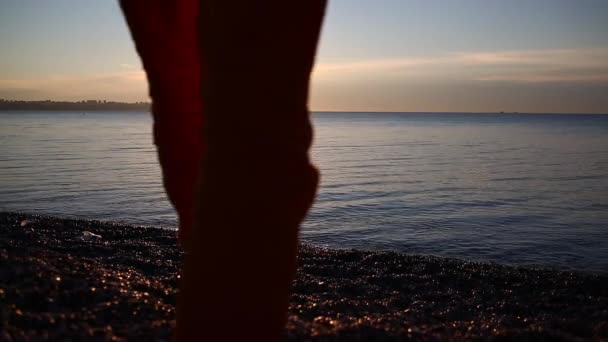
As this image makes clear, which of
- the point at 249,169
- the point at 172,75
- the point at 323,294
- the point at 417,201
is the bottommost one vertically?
the point at 417,201

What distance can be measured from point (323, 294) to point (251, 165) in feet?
13.7

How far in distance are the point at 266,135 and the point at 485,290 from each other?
230 inches

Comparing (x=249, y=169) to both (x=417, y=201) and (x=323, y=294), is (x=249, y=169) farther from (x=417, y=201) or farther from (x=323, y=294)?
(x=417, y=201)

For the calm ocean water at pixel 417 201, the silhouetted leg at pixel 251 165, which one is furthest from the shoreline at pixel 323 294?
the calm ocean water at pixel 417 201

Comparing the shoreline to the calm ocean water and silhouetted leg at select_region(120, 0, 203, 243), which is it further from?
the calm ocean water

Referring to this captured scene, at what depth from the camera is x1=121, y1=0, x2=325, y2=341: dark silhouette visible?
2.88 meters

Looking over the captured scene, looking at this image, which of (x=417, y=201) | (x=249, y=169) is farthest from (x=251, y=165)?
(x=417, y=201)

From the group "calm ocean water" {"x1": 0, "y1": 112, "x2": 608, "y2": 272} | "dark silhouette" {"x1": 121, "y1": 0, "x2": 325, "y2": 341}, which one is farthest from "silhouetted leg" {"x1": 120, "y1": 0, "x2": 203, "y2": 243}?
"calm ocean water" {"x1": 0, "y1": 112, "x2": 608, "y2": 272}

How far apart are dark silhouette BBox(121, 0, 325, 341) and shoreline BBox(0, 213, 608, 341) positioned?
44.8 inches

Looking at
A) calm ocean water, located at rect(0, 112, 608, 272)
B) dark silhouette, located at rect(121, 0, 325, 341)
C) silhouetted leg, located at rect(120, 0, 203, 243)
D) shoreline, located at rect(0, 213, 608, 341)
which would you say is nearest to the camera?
dark silhouette, located at rect(121, 0, 325, 341)

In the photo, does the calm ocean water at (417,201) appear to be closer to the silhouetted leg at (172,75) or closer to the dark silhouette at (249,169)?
the silhouetted leg at (172,75)

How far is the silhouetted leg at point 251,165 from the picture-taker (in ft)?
9.46

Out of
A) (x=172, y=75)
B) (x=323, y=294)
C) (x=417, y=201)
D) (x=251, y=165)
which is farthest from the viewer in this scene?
(x=417, y=201)

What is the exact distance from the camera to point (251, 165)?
115 inches
